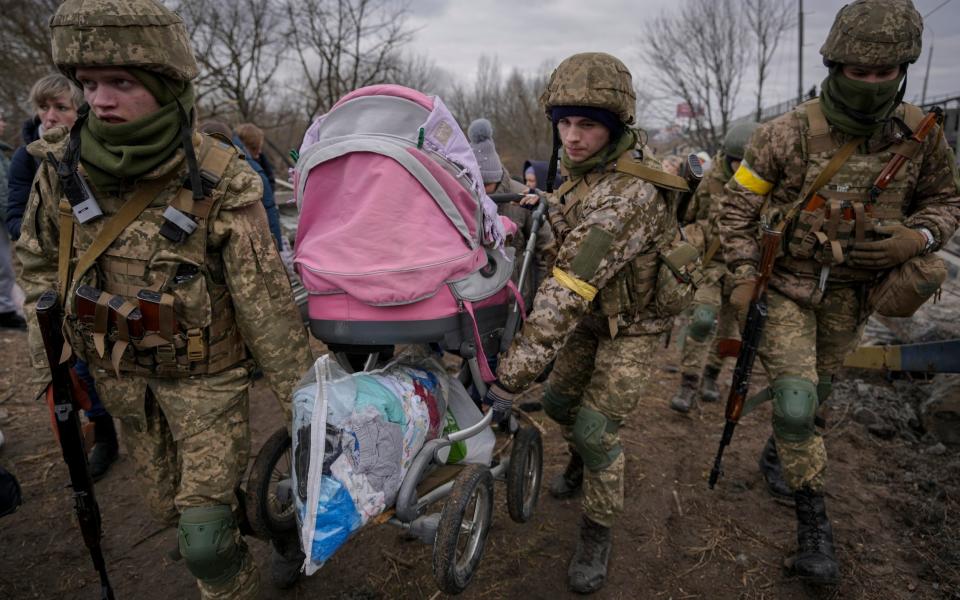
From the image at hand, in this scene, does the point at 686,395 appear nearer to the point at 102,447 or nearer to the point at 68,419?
the point at 68,419

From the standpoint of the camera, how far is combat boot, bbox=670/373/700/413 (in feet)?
16.1

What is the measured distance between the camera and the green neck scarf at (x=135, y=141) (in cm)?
201

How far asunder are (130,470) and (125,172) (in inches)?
114

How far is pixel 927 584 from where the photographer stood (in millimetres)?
2830

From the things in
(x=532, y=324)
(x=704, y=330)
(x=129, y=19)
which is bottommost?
(x=704, y=330)

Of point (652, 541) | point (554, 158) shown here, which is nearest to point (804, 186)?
point (554, 158)

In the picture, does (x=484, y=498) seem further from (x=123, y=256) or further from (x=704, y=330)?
(x=704, y=330)

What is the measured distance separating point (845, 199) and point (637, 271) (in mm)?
1247

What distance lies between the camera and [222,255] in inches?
89.5

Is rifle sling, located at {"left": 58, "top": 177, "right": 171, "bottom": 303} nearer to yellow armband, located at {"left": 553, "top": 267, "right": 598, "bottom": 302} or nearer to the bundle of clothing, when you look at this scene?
the bundle of clothing

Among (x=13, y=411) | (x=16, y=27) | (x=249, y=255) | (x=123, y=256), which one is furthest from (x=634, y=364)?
(x=16, y=27)

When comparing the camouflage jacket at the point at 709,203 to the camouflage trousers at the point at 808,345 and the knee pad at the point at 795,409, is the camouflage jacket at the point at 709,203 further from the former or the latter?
the knee pad at the point at 795,409

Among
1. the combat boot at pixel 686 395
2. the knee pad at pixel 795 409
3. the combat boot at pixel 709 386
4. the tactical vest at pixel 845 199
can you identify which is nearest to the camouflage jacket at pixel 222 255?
the knee pad at pixel 795 409

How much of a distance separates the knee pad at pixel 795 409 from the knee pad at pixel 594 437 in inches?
35.1
